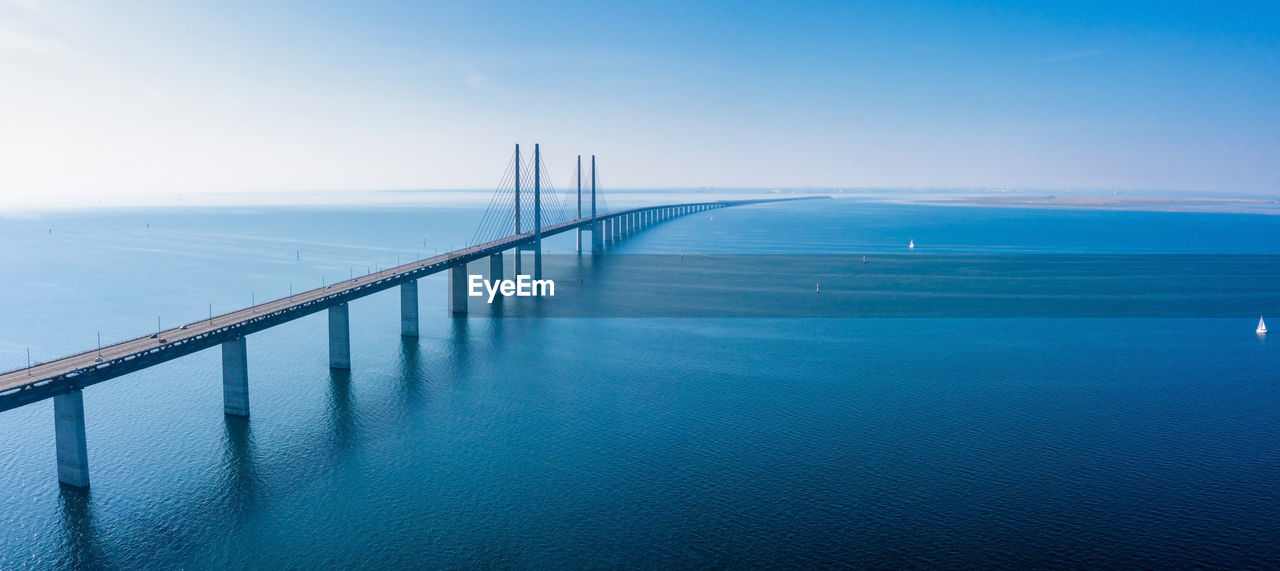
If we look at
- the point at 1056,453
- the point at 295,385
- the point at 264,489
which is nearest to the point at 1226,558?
the point at 1056,453

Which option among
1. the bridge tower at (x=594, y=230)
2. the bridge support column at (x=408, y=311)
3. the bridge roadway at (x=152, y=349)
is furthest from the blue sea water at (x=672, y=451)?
the bridge tower at (x=594, y=230)

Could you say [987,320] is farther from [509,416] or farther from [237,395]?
[237,395]

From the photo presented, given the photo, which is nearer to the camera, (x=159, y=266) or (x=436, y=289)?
(x=436, y=289)

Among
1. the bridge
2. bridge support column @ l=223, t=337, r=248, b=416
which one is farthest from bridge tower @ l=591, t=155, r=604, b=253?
bridge support column @ l=223, t=337, r=248, b=416

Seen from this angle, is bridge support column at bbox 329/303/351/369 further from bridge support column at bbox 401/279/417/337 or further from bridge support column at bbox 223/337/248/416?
bridge support column at bbox 401/279/417/337

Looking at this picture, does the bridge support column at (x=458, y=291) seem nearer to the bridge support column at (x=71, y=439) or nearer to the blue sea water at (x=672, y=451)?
the blue sea water at (x=672, y=451)

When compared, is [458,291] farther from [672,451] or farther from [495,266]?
[672,451]

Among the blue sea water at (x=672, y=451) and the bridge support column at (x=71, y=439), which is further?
the bridge support column at (x=71, y=439)
